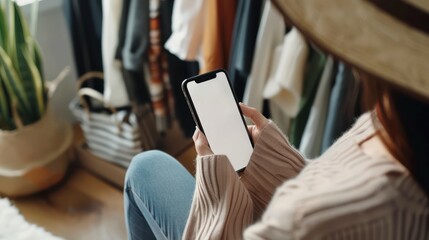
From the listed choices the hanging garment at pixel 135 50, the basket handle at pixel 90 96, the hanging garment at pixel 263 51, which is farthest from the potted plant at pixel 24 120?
the hanging garment at pixel 263 51

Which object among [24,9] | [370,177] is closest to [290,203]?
[370,177]

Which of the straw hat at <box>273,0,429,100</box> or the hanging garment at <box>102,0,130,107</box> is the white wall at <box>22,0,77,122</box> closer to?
the hanging garment at <box>102,0,130,107</box>

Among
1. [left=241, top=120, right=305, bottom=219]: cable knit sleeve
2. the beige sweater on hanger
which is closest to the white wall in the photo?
[left=241, top=120, right=305, bottom=219]: cable knit sleeve

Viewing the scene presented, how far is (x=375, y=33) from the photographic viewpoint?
1.39 ft

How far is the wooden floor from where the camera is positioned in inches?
56.6

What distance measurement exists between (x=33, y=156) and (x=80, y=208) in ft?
0.73

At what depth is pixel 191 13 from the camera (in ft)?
4.08

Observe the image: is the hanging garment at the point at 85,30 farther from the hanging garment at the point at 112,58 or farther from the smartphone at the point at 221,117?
the smartphone at the point at 221,117

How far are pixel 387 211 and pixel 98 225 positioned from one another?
44.9 inches

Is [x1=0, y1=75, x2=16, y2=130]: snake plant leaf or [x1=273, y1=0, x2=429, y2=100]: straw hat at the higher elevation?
[x1=273, y1=0, x2=429, y2=100]: straw hat

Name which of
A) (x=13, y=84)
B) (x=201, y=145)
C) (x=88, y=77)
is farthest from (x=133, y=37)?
(x=201, y=145)

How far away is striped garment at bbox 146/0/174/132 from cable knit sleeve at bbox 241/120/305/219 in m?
0.72

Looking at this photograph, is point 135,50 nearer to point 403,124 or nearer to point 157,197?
point 157,197

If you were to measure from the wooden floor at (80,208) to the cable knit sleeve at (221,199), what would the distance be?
806 mm
